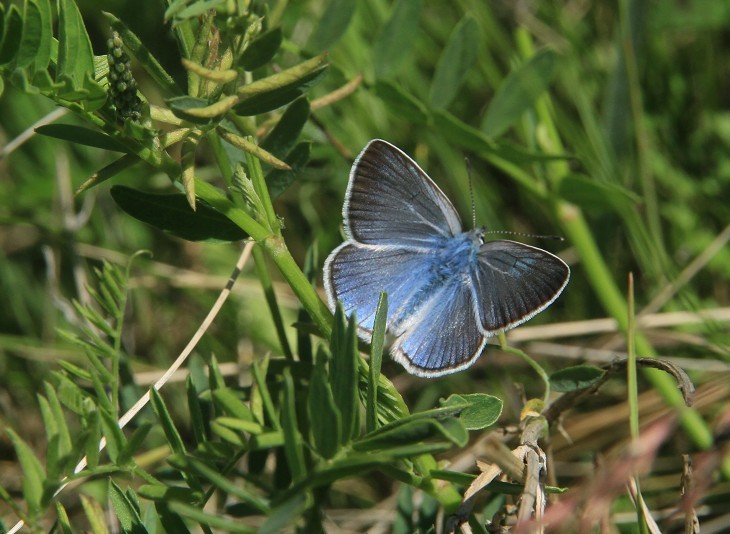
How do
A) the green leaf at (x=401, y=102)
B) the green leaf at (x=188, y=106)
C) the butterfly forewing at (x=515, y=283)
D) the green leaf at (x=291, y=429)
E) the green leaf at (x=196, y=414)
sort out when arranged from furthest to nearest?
1. the green leaf at (x=401, y=102)
2. the butterfly forewing at (x=515, y=283)
3. the green leaf at (x=196, y=414)
4. the green leaf at (x=188, y=106)
5. the green leaf at (x=291, y=429)

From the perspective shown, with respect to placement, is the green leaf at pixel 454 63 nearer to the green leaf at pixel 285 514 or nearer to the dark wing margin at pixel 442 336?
→ the dark wing margin at pixel 442 336

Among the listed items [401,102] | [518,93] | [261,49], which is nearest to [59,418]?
[261,49]

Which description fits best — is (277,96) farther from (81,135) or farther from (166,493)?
(166,493)

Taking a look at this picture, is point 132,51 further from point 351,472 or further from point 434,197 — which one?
point 434,197

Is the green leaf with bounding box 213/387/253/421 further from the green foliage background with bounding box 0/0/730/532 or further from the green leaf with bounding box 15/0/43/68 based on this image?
the green leaf with bounding box 15/0/43/68

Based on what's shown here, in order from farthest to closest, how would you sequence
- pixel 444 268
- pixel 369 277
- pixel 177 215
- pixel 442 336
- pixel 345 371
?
1. pixel 444 268
2. pixel 369 277
3. pixel 442 336
4. pixel 177 215
5. pixel 345 371

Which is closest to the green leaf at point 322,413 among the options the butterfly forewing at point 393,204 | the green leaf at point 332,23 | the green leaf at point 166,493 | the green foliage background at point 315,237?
the green foliage background at point 315,237

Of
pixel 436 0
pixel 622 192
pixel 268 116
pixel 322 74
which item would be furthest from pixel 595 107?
pixel 322 74
